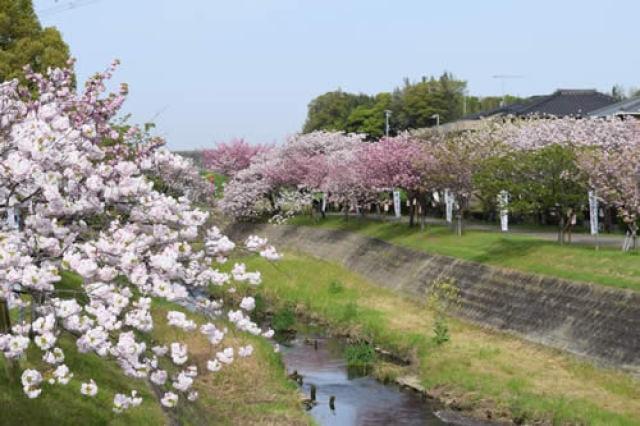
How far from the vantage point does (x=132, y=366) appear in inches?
444

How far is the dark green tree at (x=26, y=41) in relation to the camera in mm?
45219

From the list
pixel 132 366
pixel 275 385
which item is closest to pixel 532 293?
pixel 275 385

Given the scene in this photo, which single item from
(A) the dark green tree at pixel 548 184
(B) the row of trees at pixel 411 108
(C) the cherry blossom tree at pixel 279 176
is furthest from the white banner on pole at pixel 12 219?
(B) the row of trees at pixel 411 108

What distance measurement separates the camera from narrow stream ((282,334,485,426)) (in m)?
26.8

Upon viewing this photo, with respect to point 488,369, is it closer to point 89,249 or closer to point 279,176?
point 89,249

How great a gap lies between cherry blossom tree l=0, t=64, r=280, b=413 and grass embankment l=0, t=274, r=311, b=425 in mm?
2379

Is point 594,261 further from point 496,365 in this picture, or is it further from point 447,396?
point 447,396

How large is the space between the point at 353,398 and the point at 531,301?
9.61 meters

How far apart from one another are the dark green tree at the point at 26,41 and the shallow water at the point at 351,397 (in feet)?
69.4

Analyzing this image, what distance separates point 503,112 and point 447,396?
64939 mm

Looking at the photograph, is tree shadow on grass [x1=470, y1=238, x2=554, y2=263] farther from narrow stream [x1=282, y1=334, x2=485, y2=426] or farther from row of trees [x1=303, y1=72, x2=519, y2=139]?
row of trees [x1=303, y1=72, x2=519, y2=139]

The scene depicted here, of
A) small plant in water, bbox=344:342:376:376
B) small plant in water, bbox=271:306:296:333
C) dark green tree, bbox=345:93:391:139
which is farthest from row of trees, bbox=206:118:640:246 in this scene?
dark green tree, bbox=345:93:391:139

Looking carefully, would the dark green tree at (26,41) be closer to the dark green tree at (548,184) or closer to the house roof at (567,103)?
the dark green tree at (548,184)

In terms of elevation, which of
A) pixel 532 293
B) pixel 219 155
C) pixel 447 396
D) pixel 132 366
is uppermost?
pixel 219 155
